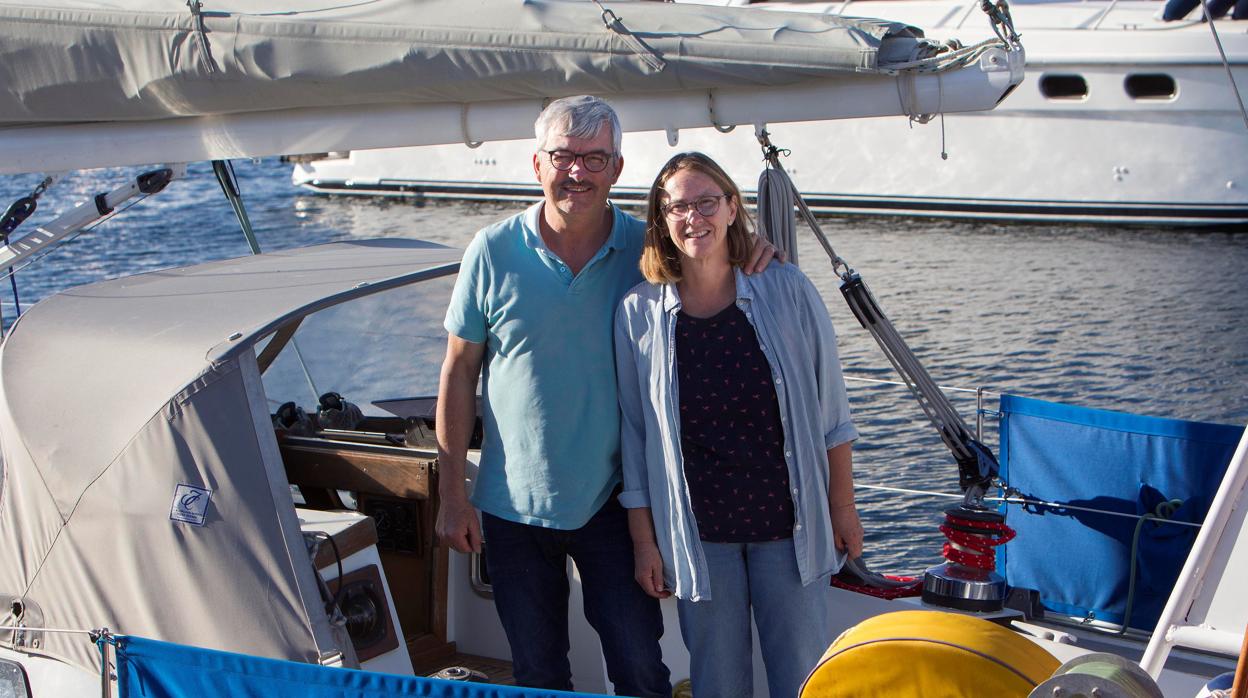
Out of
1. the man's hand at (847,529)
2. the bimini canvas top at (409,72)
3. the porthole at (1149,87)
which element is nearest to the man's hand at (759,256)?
the man's hand at (847,529)

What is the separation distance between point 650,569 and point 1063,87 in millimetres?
16600

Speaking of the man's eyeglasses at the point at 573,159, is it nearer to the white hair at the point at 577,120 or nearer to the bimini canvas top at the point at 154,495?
the white hair at the point at 577,120

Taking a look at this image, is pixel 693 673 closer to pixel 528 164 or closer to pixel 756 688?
pixel 756 688

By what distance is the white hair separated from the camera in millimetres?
3395

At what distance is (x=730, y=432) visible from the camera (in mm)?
3355

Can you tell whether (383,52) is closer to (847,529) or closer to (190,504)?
(190,504)

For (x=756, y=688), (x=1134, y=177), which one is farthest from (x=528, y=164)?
(x=756, y=688)

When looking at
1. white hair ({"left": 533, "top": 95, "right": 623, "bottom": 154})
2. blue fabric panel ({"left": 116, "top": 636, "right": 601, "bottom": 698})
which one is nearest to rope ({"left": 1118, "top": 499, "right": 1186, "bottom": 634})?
white hair ({"left": 533, "top": 95, "right": 623, "bottom": 154})

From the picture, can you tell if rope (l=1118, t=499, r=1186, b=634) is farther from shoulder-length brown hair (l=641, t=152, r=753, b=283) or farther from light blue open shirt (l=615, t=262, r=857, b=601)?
shoulder-length brown hair (l=641, t=152, r=753, b=283)

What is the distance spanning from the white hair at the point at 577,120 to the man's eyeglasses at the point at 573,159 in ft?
0.13

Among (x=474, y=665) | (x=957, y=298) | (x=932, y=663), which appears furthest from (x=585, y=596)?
(x=957, y=298)

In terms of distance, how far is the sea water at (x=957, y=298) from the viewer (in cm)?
998

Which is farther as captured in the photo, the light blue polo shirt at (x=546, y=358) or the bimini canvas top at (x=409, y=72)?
the bimini canvas top at (x=409, y=72)

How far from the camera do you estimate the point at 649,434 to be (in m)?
3.42
